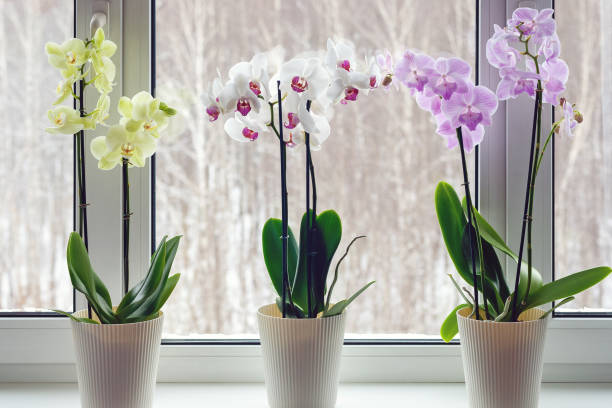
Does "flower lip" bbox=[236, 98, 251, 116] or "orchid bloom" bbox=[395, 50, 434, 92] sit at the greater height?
"orchid bloom" bbox=[395, 50, 434, 92]

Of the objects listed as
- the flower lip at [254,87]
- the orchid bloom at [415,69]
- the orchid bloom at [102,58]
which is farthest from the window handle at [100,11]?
the orchid bloom at [415,69]

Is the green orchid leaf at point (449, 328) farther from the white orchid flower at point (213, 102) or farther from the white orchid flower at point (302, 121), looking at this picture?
the white orchid flower at point (213, 102)

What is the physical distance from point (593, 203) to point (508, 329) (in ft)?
1.45

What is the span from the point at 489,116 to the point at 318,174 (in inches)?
16.4

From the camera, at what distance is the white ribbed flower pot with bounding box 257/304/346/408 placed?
881 millimetres

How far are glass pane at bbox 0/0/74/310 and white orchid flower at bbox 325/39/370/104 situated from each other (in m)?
0.60

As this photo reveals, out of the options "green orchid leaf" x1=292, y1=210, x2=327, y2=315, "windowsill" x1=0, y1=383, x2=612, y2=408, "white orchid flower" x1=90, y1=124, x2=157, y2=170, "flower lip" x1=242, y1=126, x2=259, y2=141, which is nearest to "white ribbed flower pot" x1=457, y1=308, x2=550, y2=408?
"windowsill" x1=0, y1=383, x2=612, y2=408

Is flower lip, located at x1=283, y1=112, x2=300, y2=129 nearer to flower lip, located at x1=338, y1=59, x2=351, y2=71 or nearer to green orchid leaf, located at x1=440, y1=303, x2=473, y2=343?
flower lip, located at x1=338, y1=59, x2=351, y2=71

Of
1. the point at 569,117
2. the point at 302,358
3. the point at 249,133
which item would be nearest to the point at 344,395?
the point at 302,358

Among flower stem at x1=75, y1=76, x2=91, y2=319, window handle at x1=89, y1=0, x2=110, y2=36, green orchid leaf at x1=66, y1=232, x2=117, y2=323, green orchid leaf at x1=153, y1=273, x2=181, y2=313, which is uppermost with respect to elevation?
window handle at x1=89, y1=0, x2=110, y2=36

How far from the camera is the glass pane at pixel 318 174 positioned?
1.11 meters

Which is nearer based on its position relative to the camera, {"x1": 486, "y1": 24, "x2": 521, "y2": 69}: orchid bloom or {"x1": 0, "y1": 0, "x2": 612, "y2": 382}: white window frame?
{"x1": 486, "y1": 24, "x2": 521, "y2": 69}: orchid bloom

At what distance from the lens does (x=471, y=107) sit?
0.79 metres

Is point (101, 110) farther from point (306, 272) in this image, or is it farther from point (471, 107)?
point (471, 107)
